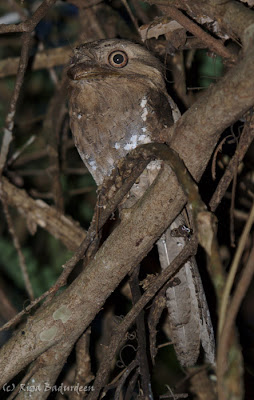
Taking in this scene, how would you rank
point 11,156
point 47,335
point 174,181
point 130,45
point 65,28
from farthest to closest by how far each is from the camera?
point 65,28, point 11,156, point 130,45, point 47,335, point 174,181

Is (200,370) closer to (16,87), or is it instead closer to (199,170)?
(199,170)

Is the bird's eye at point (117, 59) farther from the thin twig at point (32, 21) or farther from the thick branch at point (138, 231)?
the thick branch at point (138, 231)

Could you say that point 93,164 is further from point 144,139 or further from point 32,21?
point 32,21

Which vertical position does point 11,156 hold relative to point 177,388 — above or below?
above

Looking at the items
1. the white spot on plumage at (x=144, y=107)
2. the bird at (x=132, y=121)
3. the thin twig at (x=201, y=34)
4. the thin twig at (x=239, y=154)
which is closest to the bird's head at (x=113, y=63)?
the bird at (x=132, y=121)

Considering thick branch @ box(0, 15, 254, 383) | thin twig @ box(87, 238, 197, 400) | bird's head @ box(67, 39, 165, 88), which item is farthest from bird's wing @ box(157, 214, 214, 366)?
bird's head @ box(67, 39, 165, 88)

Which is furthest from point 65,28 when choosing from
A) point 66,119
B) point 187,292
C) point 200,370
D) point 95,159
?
point 200,370

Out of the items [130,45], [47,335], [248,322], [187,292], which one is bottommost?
[248,322]
